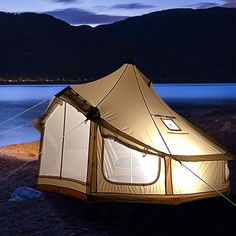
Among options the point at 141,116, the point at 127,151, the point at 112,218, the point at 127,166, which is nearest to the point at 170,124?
the point at 141,116

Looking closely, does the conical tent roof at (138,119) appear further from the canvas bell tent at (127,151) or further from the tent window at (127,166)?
the tent window at (127,166)

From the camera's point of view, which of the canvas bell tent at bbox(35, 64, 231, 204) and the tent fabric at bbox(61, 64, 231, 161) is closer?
the canvas bell tent at bbox(35, 64, 231, 204)

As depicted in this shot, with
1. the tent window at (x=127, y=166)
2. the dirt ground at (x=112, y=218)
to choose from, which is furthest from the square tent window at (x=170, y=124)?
the dirt ground at (x=112, y=218)

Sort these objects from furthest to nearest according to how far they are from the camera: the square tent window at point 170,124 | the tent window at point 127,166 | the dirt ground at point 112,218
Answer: the square tent window at point 170,124 → the tent window at point 127,166 → the dirt ground at point 112,218

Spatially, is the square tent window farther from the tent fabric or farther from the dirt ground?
the dirt ground

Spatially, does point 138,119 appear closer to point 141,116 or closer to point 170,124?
point 141,116

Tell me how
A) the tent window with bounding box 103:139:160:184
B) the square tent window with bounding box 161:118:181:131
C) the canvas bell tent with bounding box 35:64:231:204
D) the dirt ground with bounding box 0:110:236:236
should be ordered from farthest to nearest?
1. the square tent window with bounding box 161:118:181:131
2. the tent window with bounding box 103:139:160:184
3. the canvas bell tent with bounding box 35:64:231:204
4. the dirt ground with bounding box 0:110:236:236

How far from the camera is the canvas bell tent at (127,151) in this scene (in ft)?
31.5

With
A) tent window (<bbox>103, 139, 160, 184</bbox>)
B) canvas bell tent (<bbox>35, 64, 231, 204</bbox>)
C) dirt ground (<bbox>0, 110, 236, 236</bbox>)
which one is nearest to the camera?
dirt ground (<bbox>0, 110, 236, 236</bbox>)

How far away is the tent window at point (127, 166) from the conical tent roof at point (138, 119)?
1.32 feet

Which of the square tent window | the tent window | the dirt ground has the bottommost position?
the dirt ground

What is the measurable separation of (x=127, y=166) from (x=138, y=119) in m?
1.05

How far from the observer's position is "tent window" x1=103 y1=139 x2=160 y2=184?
9.73 metres

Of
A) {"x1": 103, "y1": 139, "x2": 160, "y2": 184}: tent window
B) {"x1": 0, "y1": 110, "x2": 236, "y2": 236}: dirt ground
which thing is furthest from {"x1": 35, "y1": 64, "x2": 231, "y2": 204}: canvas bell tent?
{"x1": 0, "y1": 110, "x2": 236, "y2": 236}: dirt ground
